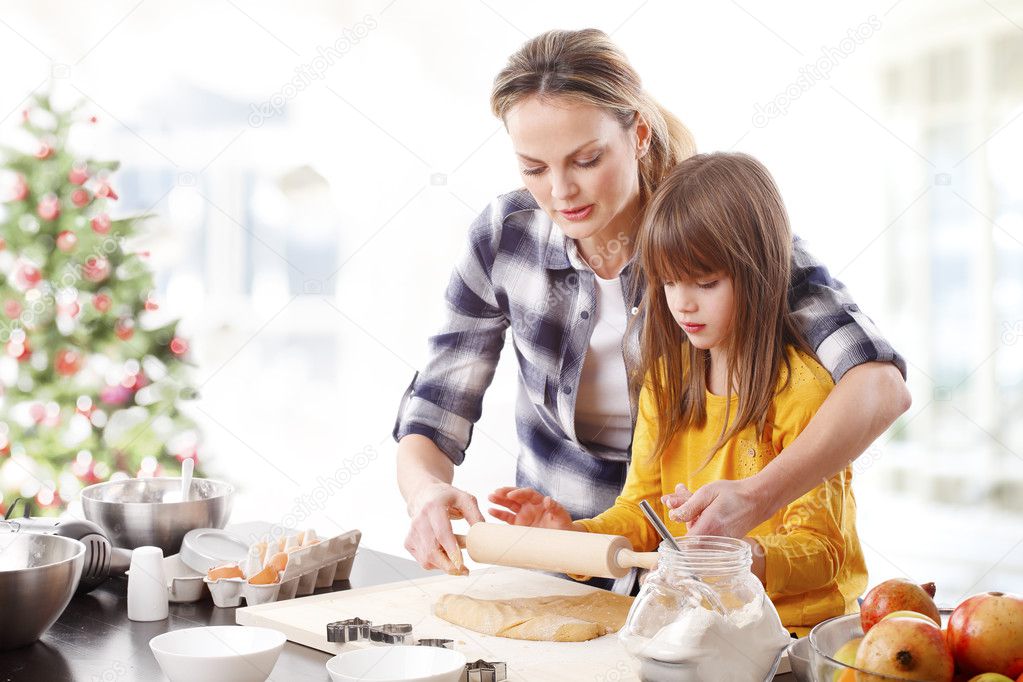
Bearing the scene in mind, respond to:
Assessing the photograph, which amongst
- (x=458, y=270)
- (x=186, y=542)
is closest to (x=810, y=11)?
(x=458, y=270)

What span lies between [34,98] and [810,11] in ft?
11.4

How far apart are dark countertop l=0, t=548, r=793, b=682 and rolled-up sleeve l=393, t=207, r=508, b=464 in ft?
1.21

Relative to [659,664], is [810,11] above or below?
above

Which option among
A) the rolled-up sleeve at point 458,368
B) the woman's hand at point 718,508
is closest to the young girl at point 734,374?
the woman's hand at point 718,508

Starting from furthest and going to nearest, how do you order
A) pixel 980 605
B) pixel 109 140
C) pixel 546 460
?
1. pixel 109 140
2. pixel 546 460
3. pixel 980 605

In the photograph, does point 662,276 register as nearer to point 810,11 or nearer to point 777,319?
point 777,319

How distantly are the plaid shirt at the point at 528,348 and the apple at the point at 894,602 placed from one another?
2.79 ft

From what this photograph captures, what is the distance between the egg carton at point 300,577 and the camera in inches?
68.8

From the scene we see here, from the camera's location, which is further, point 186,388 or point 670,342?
point 186,388

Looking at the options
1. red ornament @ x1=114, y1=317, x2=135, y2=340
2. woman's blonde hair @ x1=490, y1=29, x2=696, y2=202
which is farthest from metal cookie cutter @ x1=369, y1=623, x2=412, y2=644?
red ornament @ x1=114, y1=317, x2=135, y2=340

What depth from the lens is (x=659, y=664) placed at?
3.63 ft

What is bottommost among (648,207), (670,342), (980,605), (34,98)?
(980,605)

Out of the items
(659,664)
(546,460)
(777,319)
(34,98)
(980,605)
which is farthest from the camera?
(34,98)

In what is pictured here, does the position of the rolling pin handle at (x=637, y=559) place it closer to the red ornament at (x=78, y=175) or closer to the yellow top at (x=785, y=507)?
the yellow top at (x=785, y=507)
